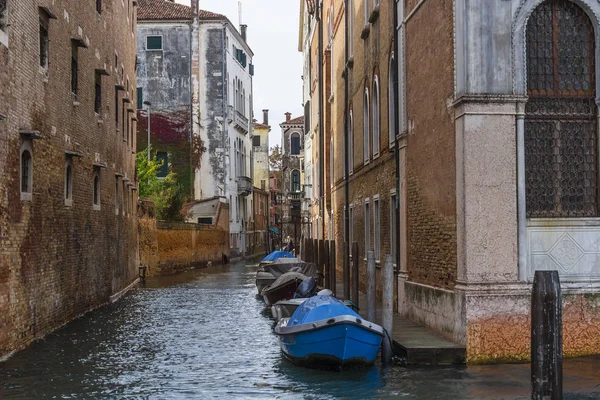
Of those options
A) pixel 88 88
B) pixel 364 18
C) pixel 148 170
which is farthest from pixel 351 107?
pixel 148 170

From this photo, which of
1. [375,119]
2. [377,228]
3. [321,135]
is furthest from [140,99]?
[377,228]

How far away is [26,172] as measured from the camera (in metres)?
13.1

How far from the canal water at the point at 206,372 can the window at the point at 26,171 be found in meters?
2.19

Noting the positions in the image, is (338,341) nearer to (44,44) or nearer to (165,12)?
(44,44)

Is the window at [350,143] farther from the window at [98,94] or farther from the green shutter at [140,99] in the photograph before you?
the green shutter at [140,99]

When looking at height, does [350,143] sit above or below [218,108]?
below

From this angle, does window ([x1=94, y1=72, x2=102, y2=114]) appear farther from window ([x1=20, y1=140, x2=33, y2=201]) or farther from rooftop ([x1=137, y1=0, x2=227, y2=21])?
rooftop ([x1=137, y1=0, x2=227, y2=21])

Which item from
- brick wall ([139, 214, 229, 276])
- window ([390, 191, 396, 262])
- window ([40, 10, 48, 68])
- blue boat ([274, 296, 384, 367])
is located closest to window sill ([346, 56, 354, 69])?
window ([390, 191, 396, 262])

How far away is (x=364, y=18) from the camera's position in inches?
784

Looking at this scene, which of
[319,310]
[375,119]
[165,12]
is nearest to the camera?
[319,310]

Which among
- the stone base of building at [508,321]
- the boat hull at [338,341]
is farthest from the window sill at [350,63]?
the boat hull at [338,341]

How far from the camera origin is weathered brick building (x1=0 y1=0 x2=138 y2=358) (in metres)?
12.1

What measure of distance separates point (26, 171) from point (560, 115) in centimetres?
732

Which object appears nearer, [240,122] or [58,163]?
[58,163]
